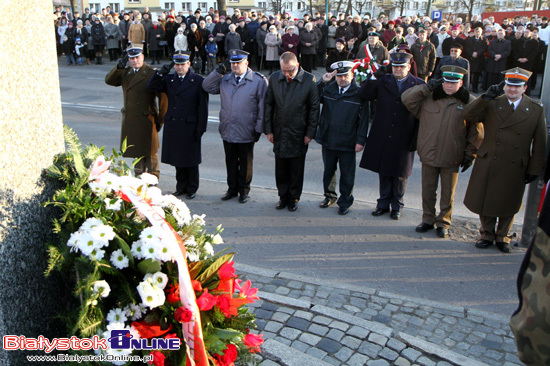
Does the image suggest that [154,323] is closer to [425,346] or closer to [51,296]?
[51,296]

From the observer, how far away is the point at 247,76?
7867mm

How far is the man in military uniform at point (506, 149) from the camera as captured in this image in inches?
244

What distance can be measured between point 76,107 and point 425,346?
1313 cm

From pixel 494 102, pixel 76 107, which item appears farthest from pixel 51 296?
pixel 76 107

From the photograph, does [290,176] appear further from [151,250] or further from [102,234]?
[102,234]

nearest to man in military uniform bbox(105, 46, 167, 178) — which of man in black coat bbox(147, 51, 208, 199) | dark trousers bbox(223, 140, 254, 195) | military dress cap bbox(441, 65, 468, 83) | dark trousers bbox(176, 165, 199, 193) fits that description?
man in black coat bbox(147, 51, 208, 199)

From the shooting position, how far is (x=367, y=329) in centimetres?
470

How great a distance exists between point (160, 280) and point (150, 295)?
0.13 m

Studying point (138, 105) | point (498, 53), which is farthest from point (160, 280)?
point (498, 53)

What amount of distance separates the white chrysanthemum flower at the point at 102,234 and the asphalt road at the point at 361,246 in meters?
3.19

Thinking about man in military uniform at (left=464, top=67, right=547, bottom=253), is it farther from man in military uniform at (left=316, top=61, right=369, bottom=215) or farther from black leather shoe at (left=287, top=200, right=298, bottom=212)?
black leather shoe at (left=287, top=200, right=298, bottom=212)

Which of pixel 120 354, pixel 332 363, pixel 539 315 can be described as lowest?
pixel 332 363

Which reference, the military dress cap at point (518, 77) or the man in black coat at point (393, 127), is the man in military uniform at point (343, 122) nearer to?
the man in black coat at point (393, 127)

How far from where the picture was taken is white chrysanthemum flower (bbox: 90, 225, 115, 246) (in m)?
2.99
